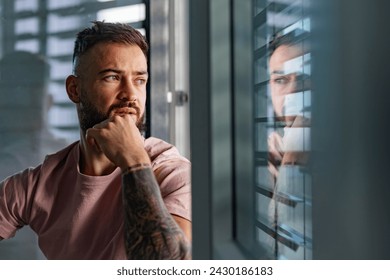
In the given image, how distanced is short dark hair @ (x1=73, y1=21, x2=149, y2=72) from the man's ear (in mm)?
22

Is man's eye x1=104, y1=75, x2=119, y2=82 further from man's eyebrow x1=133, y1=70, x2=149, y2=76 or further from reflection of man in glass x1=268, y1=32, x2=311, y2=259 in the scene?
reflection of man in glass x1=268, y1=32, x2=311, y2=259

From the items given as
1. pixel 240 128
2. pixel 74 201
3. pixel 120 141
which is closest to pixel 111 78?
pixel 120 141

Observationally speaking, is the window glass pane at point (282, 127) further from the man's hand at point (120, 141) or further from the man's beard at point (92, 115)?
the man's beard at point (92, 115)

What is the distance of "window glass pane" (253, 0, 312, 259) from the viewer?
0.64m

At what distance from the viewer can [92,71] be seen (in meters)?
1.33

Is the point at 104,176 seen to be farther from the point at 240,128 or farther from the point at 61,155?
the point at 240,128

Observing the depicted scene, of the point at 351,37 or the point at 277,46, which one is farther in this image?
the point at 277,46

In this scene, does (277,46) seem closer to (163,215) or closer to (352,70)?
(352,70)
